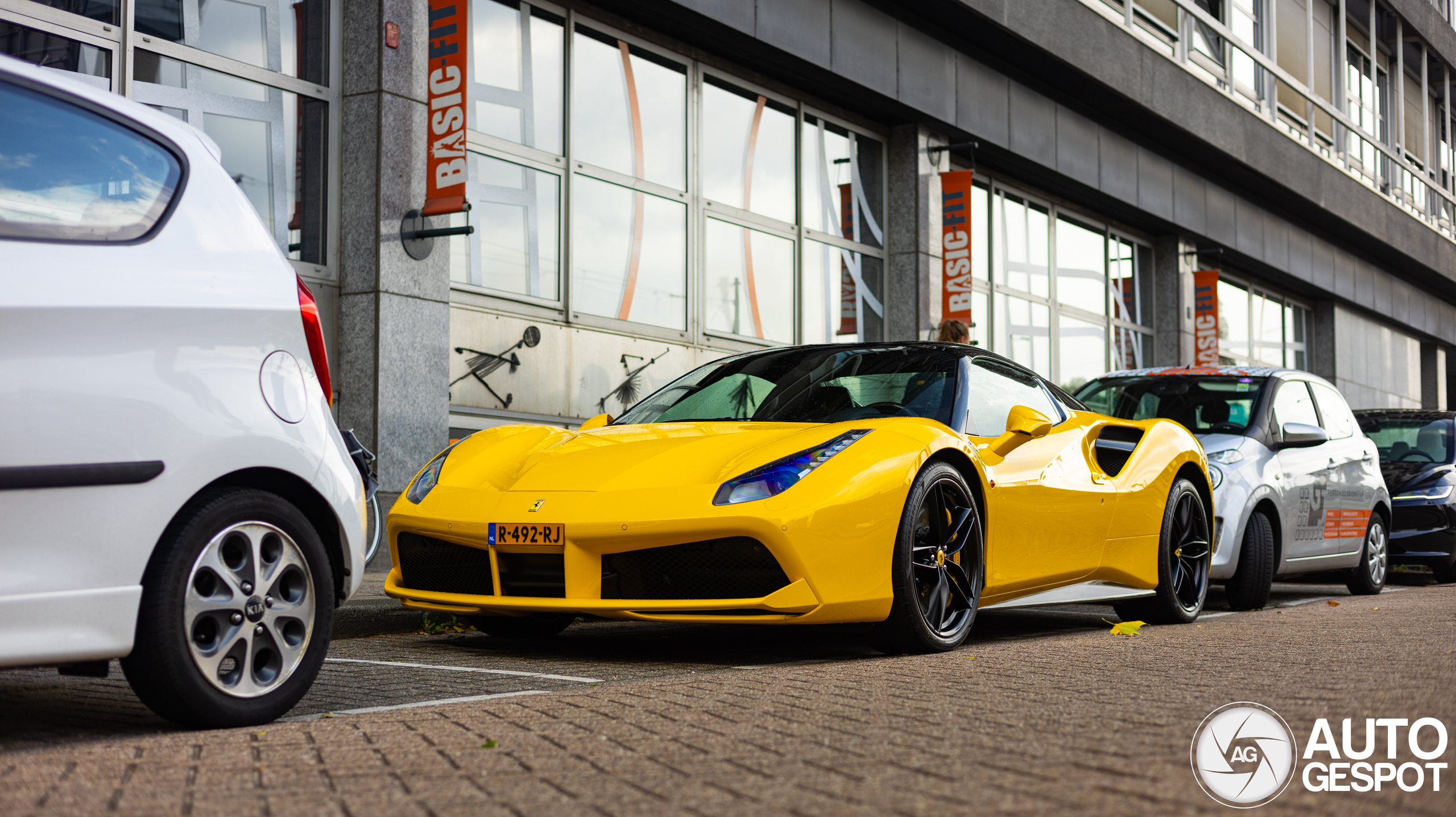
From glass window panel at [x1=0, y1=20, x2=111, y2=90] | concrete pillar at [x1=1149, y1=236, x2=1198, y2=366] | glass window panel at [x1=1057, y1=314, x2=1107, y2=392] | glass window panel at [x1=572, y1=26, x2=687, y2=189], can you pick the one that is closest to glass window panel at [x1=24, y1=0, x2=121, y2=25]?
glass window panel at [x1=0, y1=20, x2=111, y2=90]

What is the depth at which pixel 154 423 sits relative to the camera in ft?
11.0

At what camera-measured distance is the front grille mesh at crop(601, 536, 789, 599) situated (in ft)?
15.5

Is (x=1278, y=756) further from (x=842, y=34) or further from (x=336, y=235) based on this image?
(x=842, y=34)

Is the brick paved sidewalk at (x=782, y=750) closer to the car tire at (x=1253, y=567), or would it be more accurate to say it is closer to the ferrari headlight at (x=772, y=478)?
the ferrari headlight at (x=772, y=478)

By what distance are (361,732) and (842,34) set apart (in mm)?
12494

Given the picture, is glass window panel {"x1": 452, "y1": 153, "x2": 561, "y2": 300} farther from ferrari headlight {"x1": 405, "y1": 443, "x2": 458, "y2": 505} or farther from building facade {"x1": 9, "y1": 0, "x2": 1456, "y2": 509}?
ferrari headlight {"x1": 405, "y1": 443, "x2": 458, "y2": 505}

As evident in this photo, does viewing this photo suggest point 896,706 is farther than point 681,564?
No

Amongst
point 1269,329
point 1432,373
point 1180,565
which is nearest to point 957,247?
point 1180,565

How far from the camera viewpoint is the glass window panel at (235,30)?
9.52m

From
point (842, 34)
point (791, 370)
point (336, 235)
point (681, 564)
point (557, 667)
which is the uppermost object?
point (842, 34)

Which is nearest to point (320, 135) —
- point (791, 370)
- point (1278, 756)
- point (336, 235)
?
point (336, 235)

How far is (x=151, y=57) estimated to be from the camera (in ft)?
29.9

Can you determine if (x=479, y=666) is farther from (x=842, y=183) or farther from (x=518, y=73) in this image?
(x=842, y=183)

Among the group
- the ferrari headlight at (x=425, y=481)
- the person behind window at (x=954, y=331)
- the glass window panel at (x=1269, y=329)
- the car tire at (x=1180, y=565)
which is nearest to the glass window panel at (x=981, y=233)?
the person behind window at (x=954, y=331)
